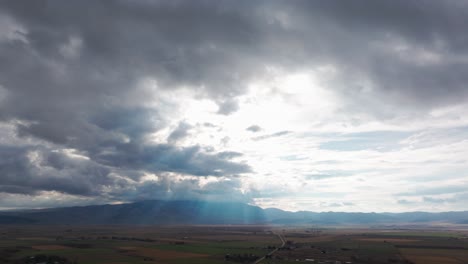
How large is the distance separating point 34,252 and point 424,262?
438 feet

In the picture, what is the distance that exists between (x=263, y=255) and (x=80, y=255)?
63.6 meters

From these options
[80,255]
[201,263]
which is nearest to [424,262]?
[201,263]

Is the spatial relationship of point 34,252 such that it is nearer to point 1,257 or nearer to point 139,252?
point 1,257

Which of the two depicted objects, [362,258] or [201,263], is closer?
[201,263]

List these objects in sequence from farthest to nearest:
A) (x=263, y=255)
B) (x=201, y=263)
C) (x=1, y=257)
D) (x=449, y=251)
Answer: (x=449, y=251) < (x=263, y=255) < (x=1, y=257) < (x=201, y=263)

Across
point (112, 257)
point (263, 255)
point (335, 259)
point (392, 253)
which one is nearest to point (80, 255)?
point (112, 257)

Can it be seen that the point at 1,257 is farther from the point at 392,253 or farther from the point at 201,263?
the point at 392,253

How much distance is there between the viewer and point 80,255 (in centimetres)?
12494

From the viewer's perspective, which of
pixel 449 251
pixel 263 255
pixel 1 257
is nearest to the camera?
pixel 1 257

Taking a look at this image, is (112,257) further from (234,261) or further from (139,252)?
(234,261)

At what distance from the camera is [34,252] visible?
5246 inches

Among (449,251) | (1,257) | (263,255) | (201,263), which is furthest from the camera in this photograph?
(449,251)

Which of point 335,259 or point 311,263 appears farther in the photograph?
point 335,259

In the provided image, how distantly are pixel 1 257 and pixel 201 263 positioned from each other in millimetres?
67478
